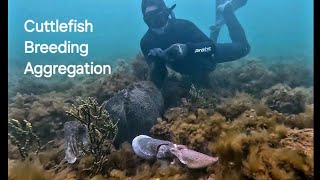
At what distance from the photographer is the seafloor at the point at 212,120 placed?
424cm

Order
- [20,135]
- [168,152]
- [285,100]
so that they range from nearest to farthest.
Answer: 1. [20,135]
2. [168,152]
3. [285,100]

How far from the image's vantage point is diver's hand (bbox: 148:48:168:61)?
4403 mm

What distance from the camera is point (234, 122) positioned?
440 centimetres

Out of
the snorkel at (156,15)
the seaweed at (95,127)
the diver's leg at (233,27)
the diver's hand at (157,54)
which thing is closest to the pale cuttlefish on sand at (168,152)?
the seaweed at (95,127)

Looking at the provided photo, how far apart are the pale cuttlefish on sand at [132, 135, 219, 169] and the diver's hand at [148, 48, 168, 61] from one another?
35.2 inches

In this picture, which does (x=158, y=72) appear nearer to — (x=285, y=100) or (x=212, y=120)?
(x=212, y=120)

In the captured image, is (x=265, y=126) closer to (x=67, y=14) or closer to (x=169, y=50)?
(x=169, y=50)

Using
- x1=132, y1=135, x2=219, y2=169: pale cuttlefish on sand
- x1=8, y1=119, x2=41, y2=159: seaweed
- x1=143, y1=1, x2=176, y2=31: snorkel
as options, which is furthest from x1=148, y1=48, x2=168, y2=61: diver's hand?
x1=8, y1=119, x2=41, y2=159: seaweed

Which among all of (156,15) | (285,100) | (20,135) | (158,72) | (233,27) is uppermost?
(156,15)

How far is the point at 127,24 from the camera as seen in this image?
4.36 m

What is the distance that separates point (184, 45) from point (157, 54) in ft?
1.05

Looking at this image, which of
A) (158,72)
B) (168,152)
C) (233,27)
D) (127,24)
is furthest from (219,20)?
(168,152)
